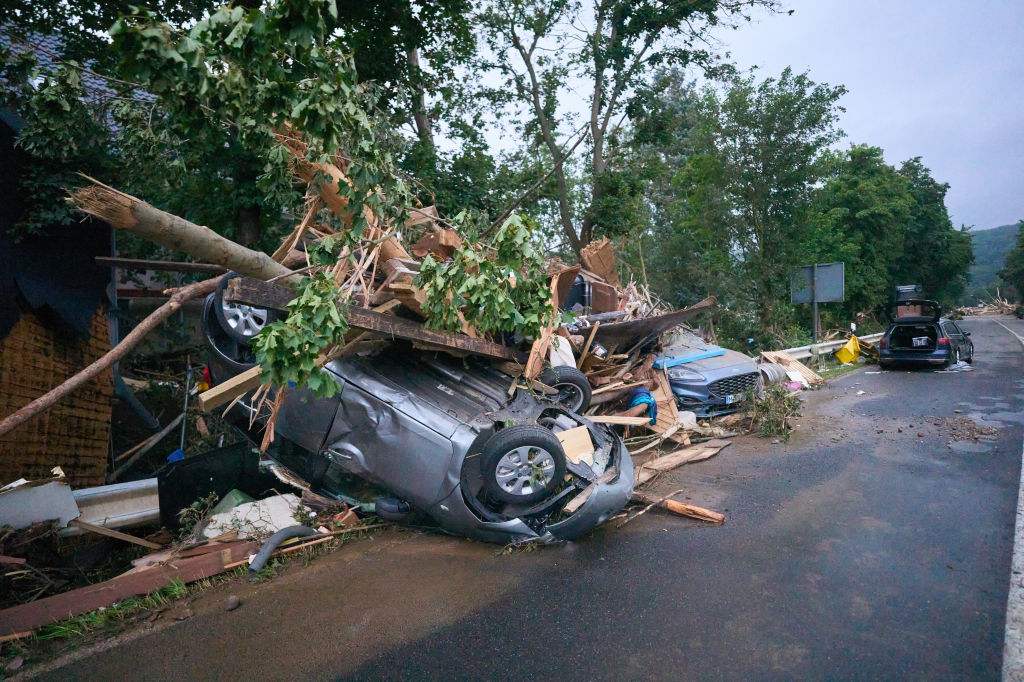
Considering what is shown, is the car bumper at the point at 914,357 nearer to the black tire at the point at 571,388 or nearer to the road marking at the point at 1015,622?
the road marking at the point at 1015,622

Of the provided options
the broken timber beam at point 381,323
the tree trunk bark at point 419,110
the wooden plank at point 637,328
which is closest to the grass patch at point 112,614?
the broken timber beam at point 381,323

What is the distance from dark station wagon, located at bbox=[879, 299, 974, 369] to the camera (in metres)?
14.0

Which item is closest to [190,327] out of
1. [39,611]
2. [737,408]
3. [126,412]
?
[126,412]

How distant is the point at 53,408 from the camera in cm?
618

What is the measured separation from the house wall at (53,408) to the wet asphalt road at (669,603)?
3283mm

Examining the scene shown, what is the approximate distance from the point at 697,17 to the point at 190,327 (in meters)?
14.2

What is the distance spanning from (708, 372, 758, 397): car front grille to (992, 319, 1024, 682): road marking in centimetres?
444

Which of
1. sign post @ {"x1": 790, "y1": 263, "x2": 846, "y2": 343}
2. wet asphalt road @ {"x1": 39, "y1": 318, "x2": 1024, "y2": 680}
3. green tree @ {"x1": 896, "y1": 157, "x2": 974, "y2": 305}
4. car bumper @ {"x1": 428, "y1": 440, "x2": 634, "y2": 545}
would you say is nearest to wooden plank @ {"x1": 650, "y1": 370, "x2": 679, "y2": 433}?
wet asphalt road @ {"x1": 39, "y1": 318, "x2": 1024, "y2": 680}

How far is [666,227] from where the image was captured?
26.5 m

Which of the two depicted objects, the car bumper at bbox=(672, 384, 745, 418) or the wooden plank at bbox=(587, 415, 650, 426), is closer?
the wooden plank at bbox=(587, 415, 650, 426)

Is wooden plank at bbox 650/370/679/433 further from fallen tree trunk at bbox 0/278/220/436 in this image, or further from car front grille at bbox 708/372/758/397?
fallen tree trunk at bbox 0/278/220/436

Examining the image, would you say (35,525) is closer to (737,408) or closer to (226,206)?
(226,206)

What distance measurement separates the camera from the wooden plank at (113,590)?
3.64 m

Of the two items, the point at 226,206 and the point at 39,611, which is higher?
the point at 226,206
